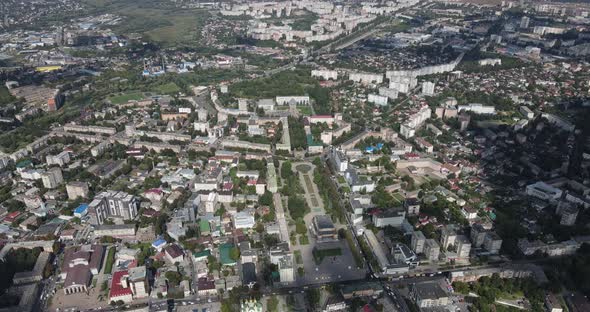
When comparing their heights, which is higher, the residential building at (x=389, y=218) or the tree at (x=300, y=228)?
the residential building at (x=389, y=218)

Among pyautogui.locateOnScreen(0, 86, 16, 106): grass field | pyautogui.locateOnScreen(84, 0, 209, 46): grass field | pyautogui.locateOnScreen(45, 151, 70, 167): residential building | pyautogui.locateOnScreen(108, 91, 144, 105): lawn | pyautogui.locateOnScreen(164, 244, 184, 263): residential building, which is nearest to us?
pyautogui.locateOnScreen(164, 244, 184, 263): residential building

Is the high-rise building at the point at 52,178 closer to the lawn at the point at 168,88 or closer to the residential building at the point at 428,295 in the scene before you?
the lawn at the point at 168,88

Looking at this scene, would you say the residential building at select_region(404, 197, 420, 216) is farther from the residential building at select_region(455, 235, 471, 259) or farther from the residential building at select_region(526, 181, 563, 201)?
the residential building at select_region(526, 181, 563, 201)

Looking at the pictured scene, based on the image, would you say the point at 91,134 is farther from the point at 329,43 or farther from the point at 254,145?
the point at 329,43

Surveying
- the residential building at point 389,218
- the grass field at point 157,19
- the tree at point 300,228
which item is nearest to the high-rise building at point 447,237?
the residential building at point 389,218

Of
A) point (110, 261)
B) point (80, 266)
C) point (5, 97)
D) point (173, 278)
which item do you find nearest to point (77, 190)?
point (110, 261)

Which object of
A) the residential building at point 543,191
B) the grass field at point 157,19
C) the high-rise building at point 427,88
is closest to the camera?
the residential building at point 543,191

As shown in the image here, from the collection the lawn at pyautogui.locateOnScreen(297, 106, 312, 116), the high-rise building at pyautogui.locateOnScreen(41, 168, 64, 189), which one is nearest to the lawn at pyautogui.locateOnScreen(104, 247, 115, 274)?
the high-rise building at pyautogui.locateOnScreen(41, 168, 64, 189)
